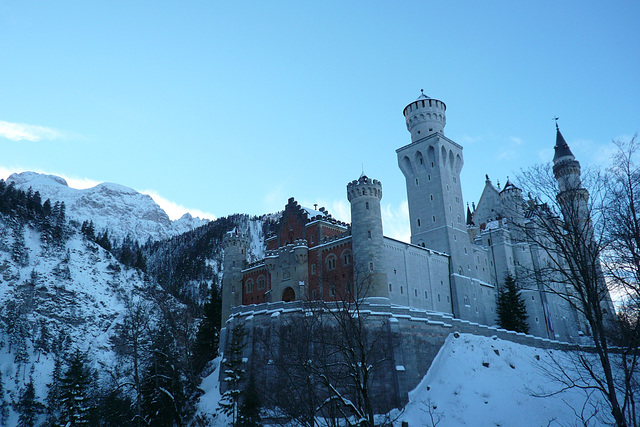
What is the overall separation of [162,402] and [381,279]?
2029 cm

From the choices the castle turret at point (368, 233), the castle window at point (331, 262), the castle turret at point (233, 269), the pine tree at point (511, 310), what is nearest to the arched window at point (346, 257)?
the castle window at point (331, 262)

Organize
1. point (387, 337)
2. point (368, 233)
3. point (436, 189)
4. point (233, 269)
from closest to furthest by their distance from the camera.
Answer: point (387, 337)
point (368, 233)
point (436, 189)
point (233, 269)

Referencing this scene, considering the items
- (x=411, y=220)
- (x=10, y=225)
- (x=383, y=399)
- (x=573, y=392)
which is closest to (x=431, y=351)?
(x=383, y=399)

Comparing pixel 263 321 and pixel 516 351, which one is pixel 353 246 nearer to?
pixel 263 321

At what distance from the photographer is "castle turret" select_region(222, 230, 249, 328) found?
5839cm

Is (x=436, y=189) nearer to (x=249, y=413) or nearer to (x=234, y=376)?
(x=234, y=376)

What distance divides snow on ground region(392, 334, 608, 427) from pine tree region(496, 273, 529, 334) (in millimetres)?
9149

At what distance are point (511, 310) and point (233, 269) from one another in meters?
33.1

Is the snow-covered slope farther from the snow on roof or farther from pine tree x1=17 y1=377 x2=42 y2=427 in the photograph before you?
the snow on roof

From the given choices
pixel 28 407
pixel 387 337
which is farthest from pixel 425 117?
pixel 28 407

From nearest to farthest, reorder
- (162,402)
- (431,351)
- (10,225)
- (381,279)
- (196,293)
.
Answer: (162,402) → (431,351) → (381,279) → (10,225) → (196,293)

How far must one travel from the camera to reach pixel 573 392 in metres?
34.5

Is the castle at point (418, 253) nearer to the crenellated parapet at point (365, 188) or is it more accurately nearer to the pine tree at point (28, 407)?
the crenellated parapet at point (365, 188)

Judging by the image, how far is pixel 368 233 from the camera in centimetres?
4447
